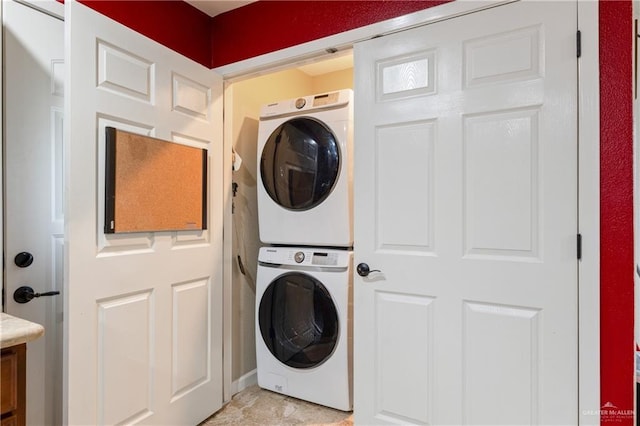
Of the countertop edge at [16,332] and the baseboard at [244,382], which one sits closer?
the countertop edge at [16,332]

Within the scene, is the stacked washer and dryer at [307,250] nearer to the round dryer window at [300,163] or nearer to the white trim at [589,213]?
the round dryer window at [300,163]

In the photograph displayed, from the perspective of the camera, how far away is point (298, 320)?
221cm

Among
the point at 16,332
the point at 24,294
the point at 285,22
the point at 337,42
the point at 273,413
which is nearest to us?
the point at 16,332

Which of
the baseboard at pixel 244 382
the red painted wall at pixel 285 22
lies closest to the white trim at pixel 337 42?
the red painted wall at pixel 285 22

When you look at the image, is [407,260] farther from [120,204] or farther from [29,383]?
[29,383]

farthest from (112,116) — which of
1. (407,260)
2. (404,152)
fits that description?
(407,260)

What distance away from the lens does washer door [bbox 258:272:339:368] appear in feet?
6.90

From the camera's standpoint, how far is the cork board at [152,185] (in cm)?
152

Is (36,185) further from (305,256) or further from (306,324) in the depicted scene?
(306,324)

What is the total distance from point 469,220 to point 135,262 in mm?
1454

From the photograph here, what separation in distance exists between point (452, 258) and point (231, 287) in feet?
4.43

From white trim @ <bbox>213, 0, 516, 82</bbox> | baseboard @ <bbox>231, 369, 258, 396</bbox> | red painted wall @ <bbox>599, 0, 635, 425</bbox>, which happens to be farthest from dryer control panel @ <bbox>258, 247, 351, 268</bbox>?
red painted wall @ <bbox>599, 0, 635, 425</bbox>

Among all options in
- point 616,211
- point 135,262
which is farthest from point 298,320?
point 616,211

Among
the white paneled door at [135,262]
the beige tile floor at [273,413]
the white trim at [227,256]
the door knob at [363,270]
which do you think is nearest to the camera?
the white paneled door at [135,262]
